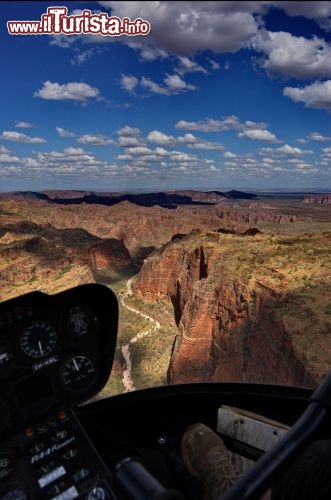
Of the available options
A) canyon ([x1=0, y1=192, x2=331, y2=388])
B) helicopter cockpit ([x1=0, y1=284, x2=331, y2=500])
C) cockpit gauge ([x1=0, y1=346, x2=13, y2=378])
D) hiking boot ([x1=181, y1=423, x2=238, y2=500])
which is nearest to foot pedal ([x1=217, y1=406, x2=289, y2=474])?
helicopter cockpit ([x1=0, y1=284, x2=331, y2=500])

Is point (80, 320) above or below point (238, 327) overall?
above

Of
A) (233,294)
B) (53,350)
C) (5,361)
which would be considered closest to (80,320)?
(53,350)

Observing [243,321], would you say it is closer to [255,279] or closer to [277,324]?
[255,279]

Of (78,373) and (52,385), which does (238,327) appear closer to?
(78,373)

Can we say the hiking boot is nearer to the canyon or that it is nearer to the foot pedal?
the foot pedal

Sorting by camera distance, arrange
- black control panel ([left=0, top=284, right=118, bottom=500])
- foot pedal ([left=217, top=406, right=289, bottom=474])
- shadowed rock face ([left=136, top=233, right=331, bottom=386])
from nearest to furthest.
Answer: black control panel ([left=0, top=284, right=118, bottom=500]) → foot pedal ([left=217, top=406, right=289, bottom=474]) → shadowed rock face ([left=136, top=233, right=331, bottom=386])

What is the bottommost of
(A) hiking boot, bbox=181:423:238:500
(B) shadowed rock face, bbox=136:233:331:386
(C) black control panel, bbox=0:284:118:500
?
(B) shadowed rock face, bbox=136:233:331:386

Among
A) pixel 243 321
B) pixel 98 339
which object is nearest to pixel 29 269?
pixel 243 321
